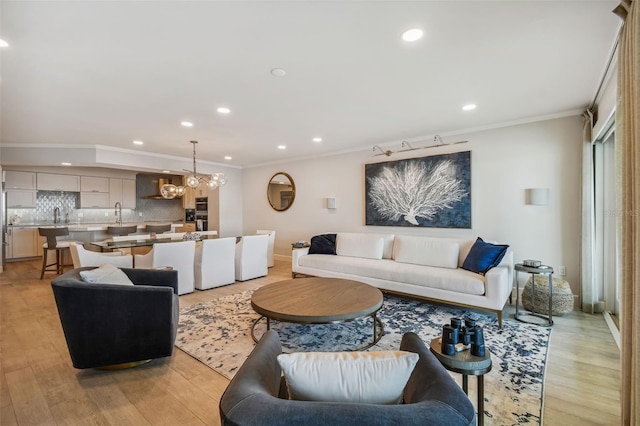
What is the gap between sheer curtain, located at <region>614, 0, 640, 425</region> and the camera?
146 centimetres

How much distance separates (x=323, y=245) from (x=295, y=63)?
3.43 m

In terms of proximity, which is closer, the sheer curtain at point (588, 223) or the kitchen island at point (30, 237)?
the sheer curtain at point (588, 223)

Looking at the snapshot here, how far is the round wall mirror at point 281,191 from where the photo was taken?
22.9ft

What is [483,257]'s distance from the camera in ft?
11.8

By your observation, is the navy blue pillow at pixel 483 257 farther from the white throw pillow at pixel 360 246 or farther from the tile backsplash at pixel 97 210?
the tile backsplash at pixel 97 210

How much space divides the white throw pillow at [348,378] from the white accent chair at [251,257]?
4337 millimetres

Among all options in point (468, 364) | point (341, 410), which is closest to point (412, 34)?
point (468, 364)

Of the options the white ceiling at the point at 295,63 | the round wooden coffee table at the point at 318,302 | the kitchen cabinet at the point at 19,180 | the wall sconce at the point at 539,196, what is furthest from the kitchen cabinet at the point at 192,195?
the wall sconce at the point at 539,196

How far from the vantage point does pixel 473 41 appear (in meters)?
2.16

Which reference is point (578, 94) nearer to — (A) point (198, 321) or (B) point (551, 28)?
(B) point (551, 28)

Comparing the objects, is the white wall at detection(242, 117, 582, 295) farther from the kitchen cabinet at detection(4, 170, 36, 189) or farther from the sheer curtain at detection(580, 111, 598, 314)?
the kitchen cabinet at detection(4, 170, 36, 189)

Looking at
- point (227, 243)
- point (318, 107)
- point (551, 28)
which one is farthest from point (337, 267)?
point (551, 28)

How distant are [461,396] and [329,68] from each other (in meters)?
2.51

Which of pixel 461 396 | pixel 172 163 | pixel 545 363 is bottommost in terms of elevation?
pixel 545 363
